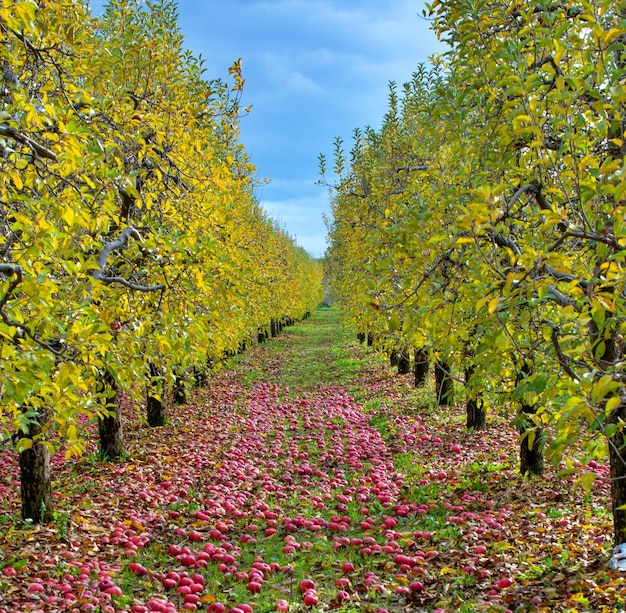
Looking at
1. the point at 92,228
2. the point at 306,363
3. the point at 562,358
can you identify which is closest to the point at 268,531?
the point at 92,228

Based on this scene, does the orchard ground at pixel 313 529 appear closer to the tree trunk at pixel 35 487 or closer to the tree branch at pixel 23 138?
the tree trunk at pixel 35 487

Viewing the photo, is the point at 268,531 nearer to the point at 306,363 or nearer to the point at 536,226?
the point at 536,226

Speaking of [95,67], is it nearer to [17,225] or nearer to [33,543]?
[17,225]

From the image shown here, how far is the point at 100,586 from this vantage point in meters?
5.06

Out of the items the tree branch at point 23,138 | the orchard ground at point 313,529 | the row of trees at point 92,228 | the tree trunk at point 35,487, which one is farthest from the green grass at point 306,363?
the tree branch at point 23,138

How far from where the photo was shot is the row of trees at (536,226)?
9.83 feet

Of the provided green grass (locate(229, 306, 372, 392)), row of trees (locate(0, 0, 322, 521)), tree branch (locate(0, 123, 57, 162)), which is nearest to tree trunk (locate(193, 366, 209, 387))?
green grass (locate(229, 306, 372, 392))

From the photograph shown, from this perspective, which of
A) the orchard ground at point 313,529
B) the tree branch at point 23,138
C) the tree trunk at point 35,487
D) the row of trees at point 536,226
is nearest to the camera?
the row of trees at point 536,226

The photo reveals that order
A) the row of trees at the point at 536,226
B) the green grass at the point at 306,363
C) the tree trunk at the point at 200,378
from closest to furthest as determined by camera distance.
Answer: the row of trees at the point at 536,226 → the tree trunk at the point at 200,378 → the green grass at the point at 306,363

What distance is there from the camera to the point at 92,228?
4.62 m

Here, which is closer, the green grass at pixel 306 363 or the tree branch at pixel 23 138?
the tree branch at pixel 23 138

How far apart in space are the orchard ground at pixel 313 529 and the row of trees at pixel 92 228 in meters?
1.17

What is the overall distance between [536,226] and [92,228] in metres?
3.72

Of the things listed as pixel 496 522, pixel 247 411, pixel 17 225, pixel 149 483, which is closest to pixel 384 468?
pixel 496 522
